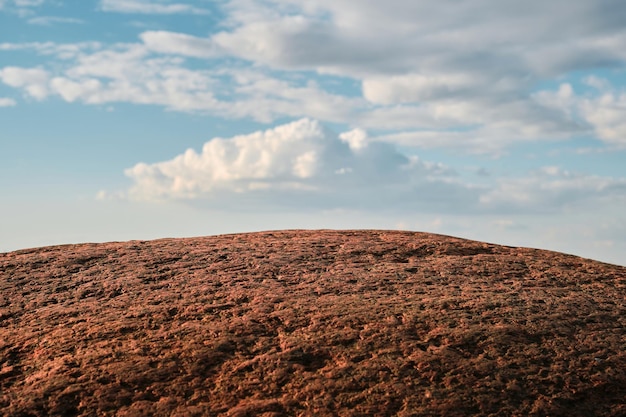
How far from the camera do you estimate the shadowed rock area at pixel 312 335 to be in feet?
29.1

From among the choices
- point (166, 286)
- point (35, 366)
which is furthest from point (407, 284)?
point (35, 366)

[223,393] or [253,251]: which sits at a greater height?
[253,251]

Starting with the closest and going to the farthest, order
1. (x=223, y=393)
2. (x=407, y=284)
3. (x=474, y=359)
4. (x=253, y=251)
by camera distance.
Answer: (x=223, y=393) < (x=474, y=359) < (x=407, y=284) < (x=253, y=251)

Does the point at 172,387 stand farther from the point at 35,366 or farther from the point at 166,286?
the point at 166,286

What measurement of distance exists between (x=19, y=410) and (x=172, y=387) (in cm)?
200

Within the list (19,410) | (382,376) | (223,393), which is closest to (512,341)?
(382,376)

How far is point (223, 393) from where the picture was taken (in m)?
8.91

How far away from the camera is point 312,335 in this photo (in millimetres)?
9969

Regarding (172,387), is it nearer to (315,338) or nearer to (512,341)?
(315,338)

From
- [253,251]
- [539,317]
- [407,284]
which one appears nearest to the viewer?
[539,317]

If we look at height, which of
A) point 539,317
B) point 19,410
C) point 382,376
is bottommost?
point 19,410

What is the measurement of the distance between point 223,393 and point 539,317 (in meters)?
5.15

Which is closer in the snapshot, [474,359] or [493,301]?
[474,359]

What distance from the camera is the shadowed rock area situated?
888 cm
